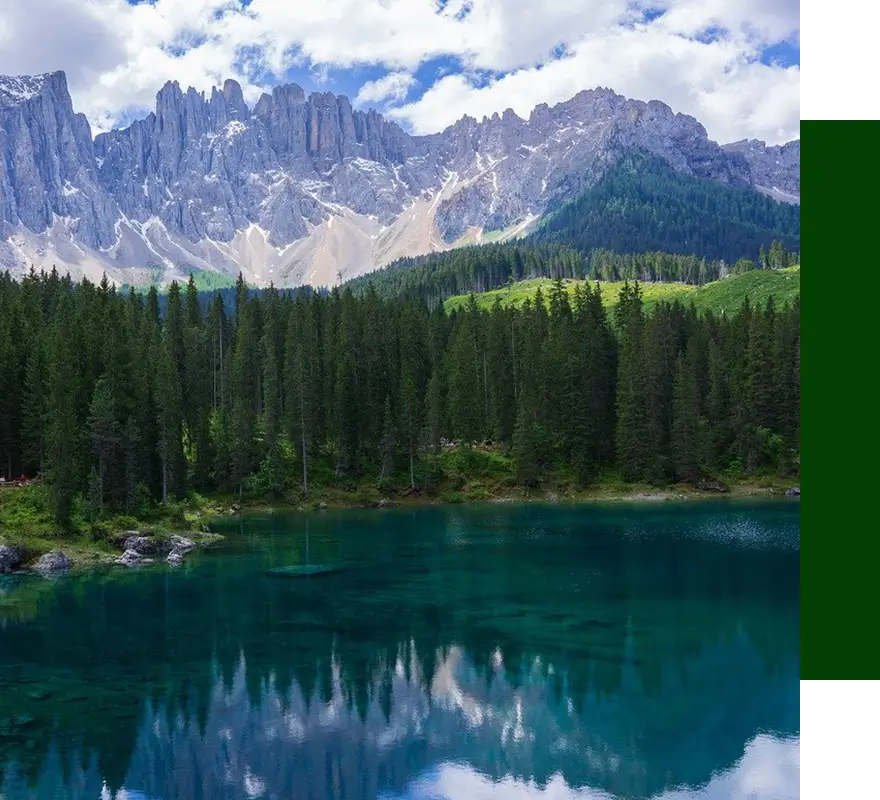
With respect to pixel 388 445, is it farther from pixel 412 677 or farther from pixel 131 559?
pixel 412 677

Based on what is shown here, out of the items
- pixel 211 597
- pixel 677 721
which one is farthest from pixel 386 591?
pixel 677 721

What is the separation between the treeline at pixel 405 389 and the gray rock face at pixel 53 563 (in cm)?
1763

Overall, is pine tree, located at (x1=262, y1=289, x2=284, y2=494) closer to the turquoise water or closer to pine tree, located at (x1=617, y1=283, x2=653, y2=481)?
the turquoise water

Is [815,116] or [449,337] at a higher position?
[449,337]

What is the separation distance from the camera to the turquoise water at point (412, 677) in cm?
2714

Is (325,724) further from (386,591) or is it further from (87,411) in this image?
(87,411)

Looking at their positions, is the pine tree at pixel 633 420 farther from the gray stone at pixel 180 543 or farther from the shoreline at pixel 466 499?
the gray stone at pixel 180 543

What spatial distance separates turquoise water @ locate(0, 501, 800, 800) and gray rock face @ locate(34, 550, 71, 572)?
84.4 inches

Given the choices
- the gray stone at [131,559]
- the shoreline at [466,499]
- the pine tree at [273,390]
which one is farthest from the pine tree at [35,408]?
the pine tree at [273,390]

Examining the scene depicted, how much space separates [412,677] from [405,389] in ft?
226

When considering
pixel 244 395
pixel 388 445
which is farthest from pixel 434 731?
pixel 244 395

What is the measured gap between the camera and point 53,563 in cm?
5659

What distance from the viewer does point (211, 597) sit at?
165 ft

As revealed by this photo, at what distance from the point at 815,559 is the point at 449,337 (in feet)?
421
